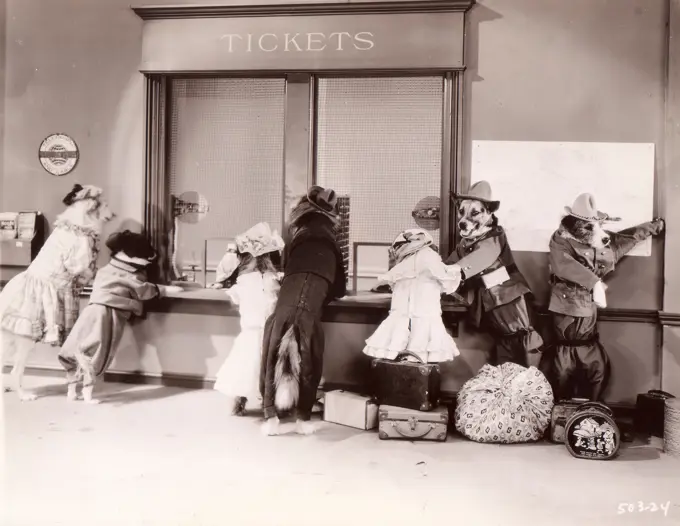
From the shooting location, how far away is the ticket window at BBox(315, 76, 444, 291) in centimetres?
394

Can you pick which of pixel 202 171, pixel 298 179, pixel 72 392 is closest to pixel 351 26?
pixel 298 179

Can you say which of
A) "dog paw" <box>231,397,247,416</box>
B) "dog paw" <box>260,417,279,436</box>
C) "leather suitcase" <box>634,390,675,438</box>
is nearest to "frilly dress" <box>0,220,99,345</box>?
"dog paw" <box>231,397,247,416</box>

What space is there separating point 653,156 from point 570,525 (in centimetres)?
225

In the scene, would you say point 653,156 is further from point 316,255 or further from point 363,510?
point 363,510

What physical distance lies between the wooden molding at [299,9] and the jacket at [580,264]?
152 cm

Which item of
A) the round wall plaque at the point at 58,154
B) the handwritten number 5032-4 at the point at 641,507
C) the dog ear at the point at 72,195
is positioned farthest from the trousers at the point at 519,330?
the round wall plaque at the point at 58,154

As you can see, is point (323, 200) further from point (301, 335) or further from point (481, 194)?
point (481, 194)

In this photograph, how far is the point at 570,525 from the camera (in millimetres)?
2416

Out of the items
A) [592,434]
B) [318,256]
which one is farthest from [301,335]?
[592,434]

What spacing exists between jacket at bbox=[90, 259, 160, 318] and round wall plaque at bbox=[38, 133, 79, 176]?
72 cm

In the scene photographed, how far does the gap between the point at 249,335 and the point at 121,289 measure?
0.95 meters

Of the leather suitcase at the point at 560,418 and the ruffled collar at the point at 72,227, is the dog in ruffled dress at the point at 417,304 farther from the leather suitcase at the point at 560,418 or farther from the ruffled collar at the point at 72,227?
the ruffled collar at the point at 72,227

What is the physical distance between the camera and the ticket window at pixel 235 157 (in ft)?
13.2

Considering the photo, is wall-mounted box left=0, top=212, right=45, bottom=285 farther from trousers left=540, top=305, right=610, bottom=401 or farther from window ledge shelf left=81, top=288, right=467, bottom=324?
trousers left=540, top=305, right=610, bottom=401
